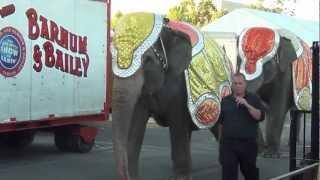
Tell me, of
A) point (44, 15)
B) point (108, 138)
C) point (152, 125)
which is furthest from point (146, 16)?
point (152, 125)

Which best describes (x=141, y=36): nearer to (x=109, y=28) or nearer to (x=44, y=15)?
(x=44, y=15)

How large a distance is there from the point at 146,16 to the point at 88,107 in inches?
201

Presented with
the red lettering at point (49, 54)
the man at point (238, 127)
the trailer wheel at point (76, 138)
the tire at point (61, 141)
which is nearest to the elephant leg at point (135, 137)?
the man at point (238, 127)

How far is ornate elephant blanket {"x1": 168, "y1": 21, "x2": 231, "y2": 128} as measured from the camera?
9422 millimetres

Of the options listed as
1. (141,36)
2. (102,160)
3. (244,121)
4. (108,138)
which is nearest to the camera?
(244,121)

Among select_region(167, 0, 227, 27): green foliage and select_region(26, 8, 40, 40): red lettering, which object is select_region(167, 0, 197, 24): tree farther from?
select_region(26, 8, 40, 40): red lettering

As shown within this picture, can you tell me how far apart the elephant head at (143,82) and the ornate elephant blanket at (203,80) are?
0.14 metres

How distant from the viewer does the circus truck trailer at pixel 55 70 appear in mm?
11774

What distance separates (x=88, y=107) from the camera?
13711mm

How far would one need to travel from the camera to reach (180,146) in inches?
373

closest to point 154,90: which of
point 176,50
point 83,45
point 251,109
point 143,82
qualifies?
point 143,82

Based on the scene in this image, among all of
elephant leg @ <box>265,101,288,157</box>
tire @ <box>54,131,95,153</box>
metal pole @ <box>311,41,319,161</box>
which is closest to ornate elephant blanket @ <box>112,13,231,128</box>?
metal pole @ <box>311,41,319,161</box>

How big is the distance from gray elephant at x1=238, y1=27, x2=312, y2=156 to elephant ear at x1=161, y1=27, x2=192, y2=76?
3.32m

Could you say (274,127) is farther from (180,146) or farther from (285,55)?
(180,146)
